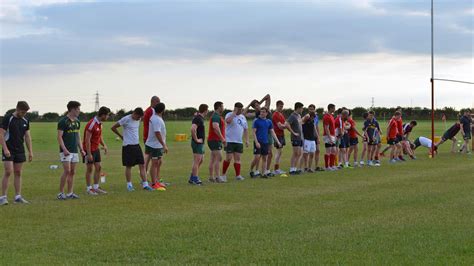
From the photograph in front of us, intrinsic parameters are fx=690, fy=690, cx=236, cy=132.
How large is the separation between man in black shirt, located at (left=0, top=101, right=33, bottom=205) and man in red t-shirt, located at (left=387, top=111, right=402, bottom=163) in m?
15.7

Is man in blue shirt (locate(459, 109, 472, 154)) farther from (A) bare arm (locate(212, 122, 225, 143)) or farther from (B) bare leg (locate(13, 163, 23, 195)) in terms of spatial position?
(B) bare leg (locate(13, 163, 23, 195))

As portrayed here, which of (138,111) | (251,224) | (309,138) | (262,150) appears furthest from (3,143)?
(309,138)

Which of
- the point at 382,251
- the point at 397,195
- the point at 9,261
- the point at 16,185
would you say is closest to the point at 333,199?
the point at 397,195

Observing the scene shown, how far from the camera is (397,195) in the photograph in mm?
14539

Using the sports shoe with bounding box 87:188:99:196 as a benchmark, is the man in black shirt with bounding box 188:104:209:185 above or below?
above

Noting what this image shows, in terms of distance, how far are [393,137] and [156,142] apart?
41.2ft

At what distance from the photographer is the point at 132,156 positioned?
15.7 meters

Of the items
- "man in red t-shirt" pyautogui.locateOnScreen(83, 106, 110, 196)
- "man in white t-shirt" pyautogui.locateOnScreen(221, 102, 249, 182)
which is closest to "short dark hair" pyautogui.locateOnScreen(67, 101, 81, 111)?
"man in red t-shirt" pyautogui.locateOnScreen(83, 106, 110, 196)

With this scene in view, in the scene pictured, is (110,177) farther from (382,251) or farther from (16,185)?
(382,251)

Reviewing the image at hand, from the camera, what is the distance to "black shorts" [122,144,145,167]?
51.6 ft

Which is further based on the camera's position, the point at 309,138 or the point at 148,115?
the point at 309,138

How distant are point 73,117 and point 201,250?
22.0 feet

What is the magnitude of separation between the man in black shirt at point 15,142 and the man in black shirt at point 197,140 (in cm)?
458

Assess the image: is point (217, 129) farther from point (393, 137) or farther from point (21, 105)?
point (393, 137)
